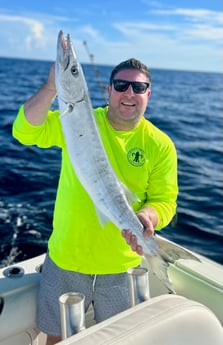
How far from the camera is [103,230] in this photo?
2811 mm

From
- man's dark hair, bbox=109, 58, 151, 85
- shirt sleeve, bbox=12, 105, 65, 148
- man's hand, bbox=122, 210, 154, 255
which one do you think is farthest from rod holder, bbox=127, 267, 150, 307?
man's dark hair, bbox=109, 58, 151, 85

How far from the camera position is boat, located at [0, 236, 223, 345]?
1.85 meters

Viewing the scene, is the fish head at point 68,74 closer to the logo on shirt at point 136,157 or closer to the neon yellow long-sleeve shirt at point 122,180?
the neon yellow long-sleeve shirt at point 122,180

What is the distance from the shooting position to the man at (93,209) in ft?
9.07

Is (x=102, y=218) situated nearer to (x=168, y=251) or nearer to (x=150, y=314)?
(x=168, y=251)

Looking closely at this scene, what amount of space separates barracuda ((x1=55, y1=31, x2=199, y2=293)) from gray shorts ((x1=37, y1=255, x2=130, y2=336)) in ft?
1.50

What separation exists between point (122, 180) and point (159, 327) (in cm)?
116

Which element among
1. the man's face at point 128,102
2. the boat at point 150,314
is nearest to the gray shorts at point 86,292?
the boat at point 150,314

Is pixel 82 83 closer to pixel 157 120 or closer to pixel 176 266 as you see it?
pixel 176 266

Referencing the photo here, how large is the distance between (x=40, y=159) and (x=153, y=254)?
980 cm

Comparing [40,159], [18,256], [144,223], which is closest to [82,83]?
[144,223]

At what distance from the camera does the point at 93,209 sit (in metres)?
2.77

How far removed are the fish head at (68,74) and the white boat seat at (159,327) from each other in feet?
3.71

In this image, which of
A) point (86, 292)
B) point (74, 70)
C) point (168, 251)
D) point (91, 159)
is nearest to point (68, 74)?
point (74, 70)
